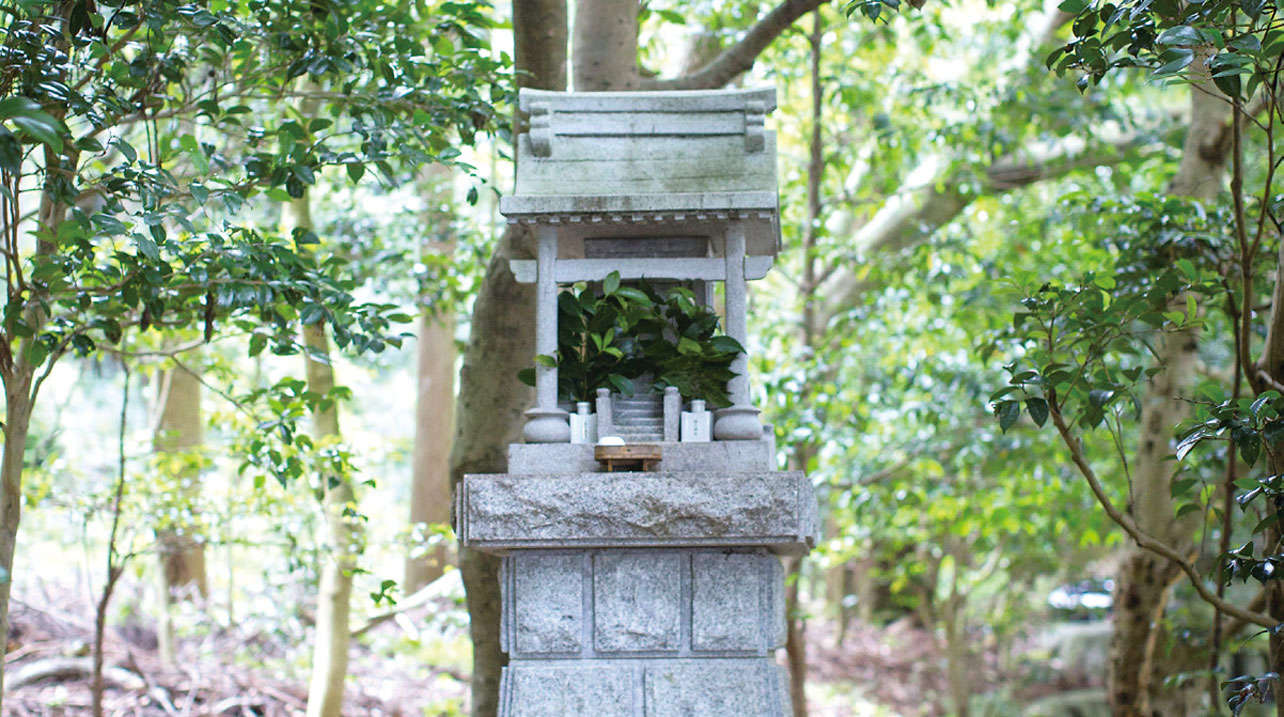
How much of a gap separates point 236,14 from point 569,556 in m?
2.64

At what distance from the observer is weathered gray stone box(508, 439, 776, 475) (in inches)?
143

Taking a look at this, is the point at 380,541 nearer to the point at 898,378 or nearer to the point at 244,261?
the point at 244,261

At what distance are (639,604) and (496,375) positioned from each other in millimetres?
2259

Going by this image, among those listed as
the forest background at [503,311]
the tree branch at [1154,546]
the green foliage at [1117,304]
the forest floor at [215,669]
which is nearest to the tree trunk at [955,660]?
the forest background at [503,311]

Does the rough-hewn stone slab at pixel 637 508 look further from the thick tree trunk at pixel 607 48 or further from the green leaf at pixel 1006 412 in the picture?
the thick tree trunk at pixel 607 48

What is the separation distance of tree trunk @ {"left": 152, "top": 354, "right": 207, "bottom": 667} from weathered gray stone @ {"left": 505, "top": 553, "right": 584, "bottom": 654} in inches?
83.3

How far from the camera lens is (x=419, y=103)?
457 centimetres

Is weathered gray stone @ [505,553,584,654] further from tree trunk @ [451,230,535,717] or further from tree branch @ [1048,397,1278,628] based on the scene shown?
tree trunk @ [451,230,535,717]

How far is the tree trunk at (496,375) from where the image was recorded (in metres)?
5.51

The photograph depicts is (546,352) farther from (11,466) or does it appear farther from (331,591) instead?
(331,591)

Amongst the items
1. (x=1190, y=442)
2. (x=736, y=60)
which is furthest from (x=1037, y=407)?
(x=736, y=60)

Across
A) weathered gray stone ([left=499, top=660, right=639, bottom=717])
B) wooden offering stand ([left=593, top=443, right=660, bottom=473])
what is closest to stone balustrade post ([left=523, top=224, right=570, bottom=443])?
wooden offering stand ([left=593, top=443, right=660, bottom=473])

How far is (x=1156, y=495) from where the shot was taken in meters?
5.73

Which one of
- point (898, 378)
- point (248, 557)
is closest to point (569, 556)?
point (898, 378)
